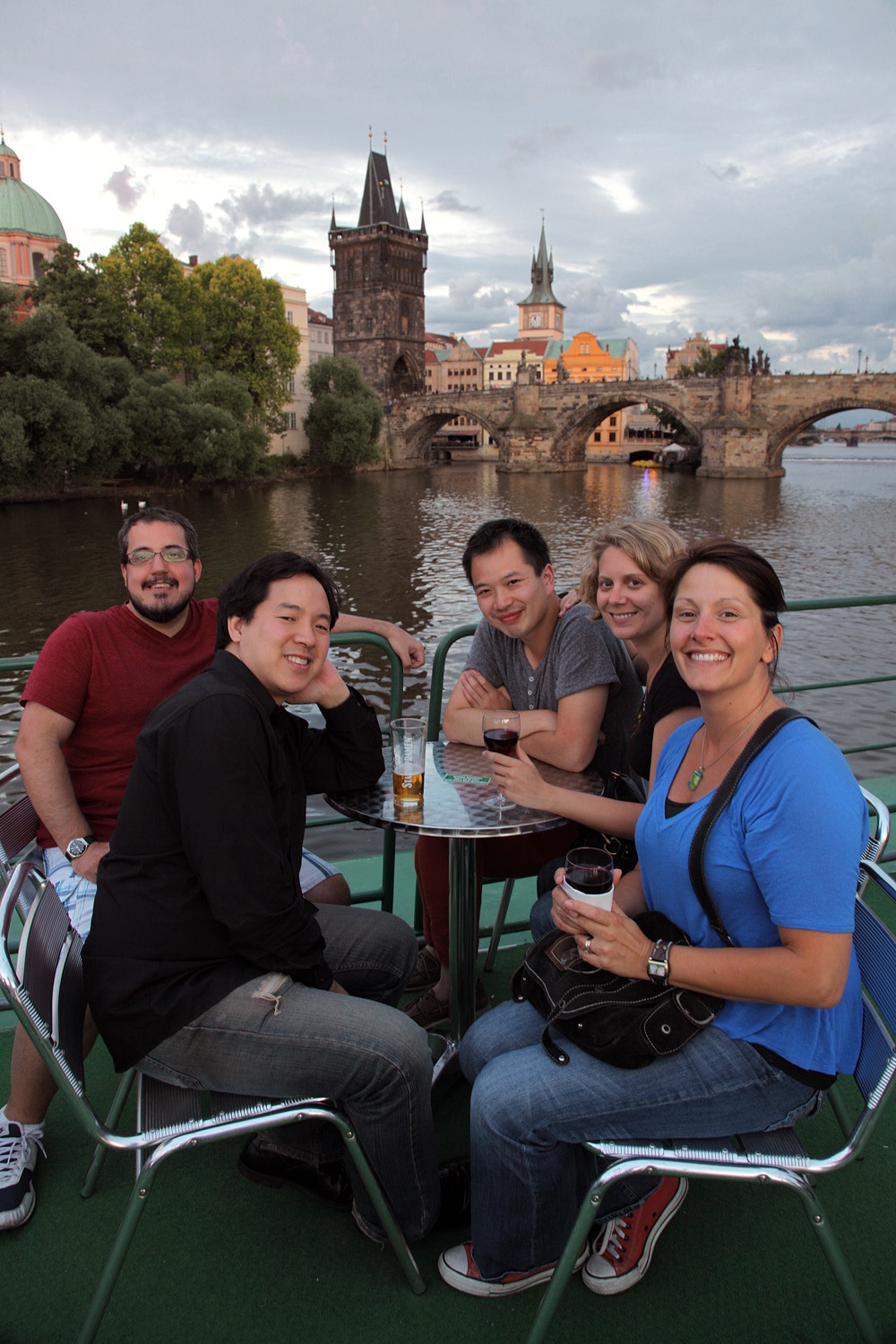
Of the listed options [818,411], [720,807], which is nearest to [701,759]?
[720,807]

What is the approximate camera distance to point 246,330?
33375 millimetres

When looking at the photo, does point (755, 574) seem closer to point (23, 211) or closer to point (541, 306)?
point (23, 211)

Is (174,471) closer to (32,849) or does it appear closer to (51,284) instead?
(51,284)

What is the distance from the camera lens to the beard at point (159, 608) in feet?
7.32

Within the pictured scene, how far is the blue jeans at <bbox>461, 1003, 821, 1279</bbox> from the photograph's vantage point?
1354 mm

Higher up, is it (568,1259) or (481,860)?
(481,860)

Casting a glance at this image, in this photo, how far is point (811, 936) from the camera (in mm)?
1230

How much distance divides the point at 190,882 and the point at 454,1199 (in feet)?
2.58

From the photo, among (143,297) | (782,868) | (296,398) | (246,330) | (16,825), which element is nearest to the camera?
(782,868)

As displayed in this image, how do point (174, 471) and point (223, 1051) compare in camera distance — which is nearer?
point (223, 1051)

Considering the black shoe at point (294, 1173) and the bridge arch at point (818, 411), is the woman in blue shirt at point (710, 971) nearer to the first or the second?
Answer: the black shoe at point (294, 1173)

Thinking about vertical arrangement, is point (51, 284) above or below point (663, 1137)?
above

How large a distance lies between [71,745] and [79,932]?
51 cm

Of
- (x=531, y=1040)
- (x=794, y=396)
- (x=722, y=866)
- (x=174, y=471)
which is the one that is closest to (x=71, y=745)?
(x=531, y=1040)
